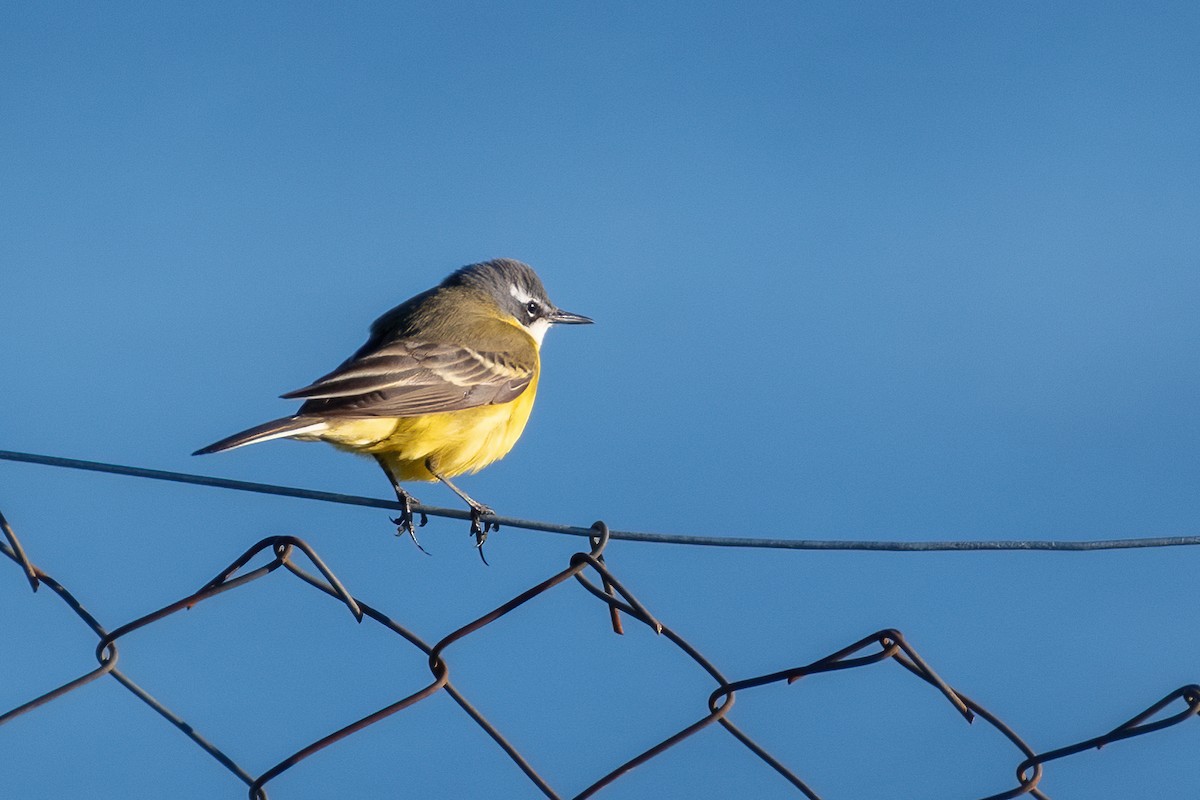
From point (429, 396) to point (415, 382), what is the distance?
96 millimetres

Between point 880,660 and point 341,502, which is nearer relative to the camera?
point 880,660

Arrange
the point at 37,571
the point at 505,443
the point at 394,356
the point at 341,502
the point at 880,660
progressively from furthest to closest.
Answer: the point at 505,443 < the point at 394,356 < the point at 341,502 < the point at 37,571 < the point at 880,660

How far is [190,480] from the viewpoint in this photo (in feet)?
10.4

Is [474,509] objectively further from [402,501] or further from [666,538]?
[666,538]

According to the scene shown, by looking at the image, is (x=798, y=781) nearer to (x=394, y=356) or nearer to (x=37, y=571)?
(x=37, y=571)

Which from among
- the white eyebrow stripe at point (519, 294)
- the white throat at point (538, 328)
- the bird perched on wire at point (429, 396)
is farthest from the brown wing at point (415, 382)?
the white eyebrow stripe at point (519, 294)

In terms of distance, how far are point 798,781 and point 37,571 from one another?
5.93 ft

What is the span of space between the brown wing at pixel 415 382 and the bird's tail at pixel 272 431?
0.08 metres

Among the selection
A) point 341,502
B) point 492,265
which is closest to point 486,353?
point 492,265

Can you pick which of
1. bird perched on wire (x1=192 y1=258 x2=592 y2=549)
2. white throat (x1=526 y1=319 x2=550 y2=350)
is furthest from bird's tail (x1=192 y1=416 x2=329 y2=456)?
white throat (x1=526 y1=319 x2=550 y2=350)

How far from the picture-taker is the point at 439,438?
6.00 m

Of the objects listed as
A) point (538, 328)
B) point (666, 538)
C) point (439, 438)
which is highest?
point (538, 328)

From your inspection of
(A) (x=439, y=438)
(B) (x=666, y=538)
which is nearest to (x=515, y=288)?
(A) (x=439, y=438)

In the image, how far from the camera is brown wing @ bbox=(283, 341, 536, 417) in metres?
5.33
